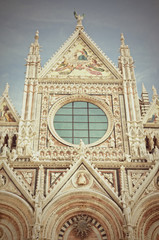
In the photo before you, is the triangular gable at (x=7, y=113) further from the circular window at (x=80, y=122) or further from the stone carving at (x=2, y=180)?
the stone carving at (x=2, y=180)

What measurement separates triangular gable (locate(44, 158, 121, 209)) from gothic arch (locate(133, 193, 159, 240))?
2.96 feet

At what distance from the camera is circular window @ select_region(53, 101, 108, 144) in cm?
1602

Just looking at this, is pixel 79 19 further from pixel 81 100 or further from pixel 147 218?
pixel 147 218

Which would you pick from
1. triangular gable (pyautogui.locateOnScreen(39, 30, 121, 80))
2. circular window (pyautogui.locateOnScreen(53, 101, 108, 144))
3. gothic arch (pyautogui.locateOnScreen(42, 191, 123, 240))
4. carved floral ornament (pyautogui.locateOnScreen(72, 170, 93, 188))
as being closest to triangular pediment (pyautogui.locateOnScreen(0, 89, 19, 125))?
circular window (pyautogui.locateOnScreen(53, 101, 108, 144))

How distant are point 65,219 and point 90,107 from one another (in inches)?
260

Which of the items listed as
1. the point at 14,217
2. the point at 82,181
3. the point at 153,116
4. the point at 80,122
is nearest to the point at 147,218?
the point at 82,181

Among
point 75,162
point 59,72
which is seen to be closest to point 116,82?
point 59,72

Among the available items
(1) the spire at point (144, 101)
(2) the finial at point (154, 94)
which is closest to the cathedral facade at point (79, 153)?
(2) the finial at point (154, 94)

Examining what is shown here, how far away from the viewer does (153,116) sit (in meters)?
16.8

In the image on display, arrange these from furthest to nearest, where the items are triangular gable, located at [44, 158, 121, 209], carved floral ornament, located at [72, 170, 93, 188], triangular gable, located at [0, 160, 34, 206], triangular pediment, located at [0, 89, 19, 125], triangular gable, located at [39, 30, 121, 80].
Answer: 1. triangular gable, located at [39, 30, 121, 80]
2. triangular pediment, located at [0, 89, 19, 125]
3. carved floral ornament, located at [72, 170, 93, 188]
4. triangular gable, located at [44, 158, 121, 209]
5. triangular gable, located at [0, 160, 34, 206]

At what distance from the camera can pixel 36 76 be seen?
1805cm

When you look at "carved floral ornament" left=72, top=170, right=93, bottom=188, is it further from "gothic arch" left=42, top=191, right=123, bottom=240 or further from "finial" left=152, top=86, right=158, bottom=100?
"finial" left=152, top=86, right=158, bottom=100

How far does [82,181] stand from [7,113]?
6062mm

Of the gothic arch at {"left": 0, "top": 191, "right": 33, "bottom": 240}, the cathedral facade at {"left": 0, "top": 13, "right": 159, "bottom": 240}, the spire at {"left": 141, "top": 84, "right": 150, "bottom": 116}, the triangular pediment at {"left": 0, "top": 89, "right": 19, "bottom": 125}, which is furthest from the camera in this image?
the spire at {"left": 141, "top": 84, "right": 150, "bottom": 116}
